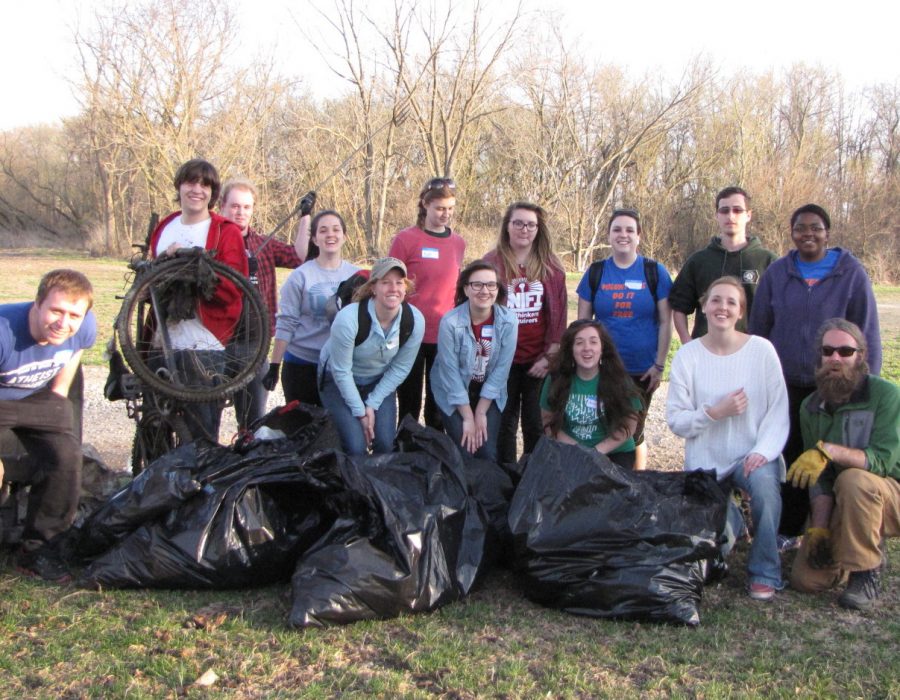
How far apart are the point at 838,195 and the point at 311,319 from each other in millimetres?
29852

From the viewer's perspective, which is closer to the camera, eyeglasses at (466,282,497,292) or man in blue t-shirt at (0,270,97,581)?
man in blue t-shirt at (0,270,97,581)

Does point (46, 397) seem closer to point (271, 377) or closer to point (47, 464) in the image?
point (47, 464)

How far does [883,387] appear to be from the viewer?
3516mm

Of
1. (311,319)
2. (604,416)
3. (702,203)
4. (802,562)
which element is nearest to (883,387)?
(802,562)

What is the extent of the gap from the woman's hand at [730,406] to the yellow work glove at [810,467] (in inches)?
12.6

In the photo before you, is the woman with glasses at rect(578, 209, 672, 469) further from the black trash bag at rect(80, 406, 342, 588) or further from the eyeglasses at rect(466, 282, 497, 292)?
the black trash bag at rect(80, 406, 342, 588)

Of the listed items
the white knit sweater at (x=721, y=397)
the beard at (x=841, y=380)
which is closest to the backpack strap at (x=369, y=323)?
the white knit sweater at (x=721, y=397)

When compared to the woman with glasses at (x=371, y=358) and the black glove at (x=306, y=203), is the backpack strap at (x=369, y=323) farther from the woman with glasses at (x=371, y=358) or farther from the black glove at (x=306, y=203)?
the black glove at (x=306, y=203)

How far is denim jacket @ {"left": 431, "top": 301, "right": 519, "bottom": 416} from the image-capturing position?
13.7ft

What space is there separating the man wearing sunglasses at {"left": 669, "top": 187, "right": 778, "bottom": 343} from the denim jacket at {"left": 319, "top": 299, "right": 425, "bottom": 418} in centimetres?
145

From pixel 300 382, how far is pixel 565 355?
1.45 metres

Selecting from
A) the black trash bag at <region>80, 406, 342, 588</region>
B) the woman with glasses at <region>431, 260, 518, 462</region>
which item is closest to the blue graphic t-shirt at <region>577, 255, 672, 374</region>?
the woman with glasses at <region>431, 260, 518, 462</region>

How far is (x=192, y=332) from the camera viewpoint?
388 cm

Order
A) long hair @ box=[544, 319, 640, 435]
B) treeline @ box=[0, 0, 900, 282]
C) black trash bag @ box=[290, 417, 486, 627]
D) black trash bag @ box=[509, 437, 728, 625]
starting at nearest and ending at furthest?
black trash bag @ box=[290, 417, 486, 627], black trash bag @ box=[509, 437, 728, 625], long hair @ box=[544, 319, 640, 435], treeline @ box=[0, 0, 900, 282]
